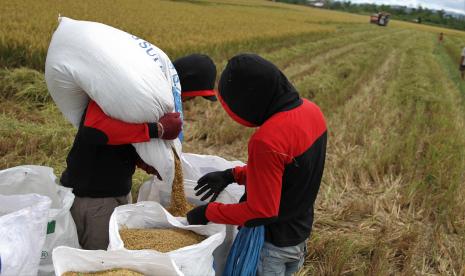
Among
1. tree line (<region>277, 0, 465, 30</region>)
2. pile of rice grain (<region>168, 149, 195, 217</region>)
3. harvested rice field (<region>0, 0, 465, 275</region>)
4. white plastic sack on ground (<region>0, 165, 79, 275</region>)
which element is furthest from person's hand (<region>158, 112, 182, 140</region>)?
tree line (<region>277, 0, 465, 30</region>)

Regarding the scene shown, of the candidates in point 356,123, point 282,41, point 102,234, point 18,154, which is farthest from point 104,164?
point 282,41

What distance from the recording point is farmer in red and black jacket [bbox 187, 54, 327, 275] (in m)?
1.55

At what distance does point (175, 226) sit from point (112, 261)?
39 cm

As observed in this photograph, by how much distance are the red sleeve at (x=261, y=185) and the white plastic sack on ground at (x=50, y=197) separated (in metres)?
0.78

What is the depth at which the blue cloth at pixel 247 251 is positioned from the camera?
1.83 m

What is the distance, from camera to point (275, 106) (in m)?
1.61

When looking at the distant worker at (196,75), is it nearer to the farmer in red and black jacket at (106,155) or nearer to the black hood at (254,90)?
the farmer in red and black jacket at (106,155)

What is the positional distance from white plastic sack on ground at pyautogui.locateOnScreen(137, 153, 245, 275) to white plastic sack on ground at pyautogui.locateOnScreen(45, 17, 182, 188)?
1.30 ft

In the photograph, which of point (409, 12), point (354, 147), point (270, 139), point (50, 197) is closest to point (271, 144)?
point (270, 139)

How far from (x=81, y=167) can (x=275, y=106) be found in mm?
1000

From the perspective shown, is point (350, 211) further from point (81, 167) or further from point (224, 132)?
point (81, 167)

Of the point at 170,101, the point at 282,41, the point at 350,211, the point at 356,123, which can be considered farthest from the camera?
the point at 282,41

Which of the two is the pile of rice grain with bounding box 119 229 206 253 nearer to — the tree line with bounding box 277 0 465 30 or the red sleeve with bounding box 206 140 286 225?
the red sleeve with bounding box 206 140 286 225

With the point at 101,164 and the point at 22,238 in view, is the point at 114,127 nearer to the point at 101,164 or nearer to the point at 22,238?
the point at 101,164
